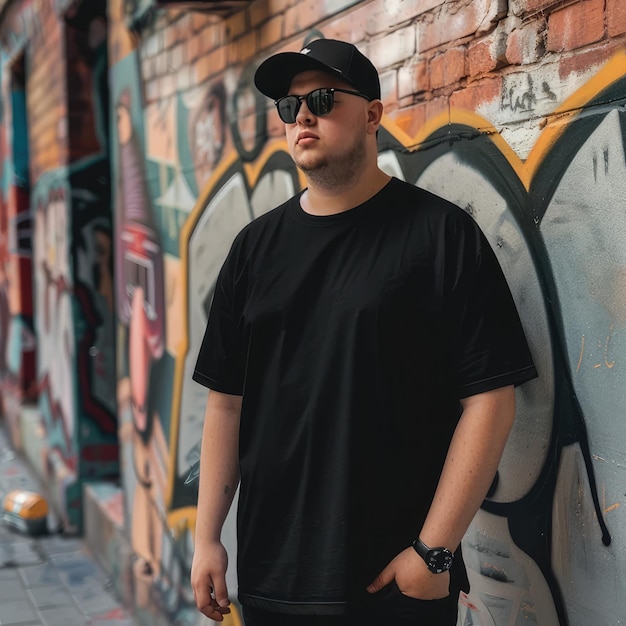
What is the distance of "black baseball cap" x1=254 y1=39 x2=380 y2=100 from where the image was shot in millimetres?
1779

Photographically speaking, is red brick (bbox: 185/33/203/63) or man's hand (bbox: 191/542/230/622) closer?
man's hand (bbox: 191/542/230/622)

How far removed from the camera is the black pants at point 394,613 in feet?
5.59

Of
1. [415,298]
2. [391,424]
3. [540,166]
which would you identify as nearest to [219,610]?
[391,424]

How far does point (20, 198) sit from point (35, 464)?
8.73 feet

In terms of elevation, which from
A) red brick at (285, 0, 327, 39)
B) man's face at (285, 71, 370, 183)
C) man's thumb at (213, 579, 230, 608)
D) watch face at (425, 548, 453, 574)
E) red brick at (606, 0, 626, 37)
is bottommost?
man's thumb at (213, 579, 230, 608)

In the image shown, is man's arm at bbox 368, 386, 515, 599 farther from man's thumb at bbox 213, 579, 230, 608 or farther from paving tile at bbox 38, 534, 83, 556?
paving tile at bbox 38, 534, 83, 556

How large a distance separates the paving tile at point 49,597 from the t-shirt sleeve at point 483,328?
356 centimetres

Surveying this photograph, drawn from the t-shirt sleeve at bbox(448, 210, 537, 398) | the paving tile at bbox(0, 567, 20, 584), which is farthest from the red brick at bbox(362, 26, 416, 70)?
the paving tile at bbox(0, 567, 20, 584)

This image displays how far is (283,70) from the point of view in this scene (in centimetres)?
184

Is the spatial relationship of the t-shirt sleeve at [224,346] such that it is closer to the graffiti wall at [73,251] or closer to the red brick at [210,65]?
the red brick at [210,65]

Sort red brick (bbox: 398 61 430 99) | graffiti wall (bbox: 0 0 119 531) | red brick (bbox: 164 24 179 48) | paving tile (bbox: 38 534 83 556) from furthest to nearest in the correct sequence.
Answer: graffiti wall (bbox: 0 0 119 531)
paving tile (bbox: 38 534 83 556)
red brick (bbox: 164 24 179 48)
red brick (bbox: 398 61 430 99)

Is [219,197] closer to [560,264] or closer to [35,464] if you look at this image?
[560,264]

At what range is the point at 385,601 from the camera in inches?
67.9

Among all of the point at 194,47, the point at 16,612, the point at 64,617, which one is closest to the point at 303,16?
the point at 194,47
